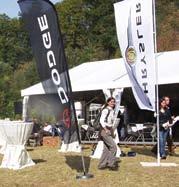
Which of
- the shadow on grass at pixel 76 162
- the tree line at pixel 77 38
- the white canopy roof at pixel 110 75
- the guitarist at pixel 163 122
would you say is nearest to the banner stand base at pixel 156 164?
the guitarist at pixel 163 122

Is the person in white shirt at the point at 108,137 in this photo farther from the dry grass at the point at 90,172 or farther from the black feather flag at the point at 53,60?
the black feather flag at the point at 53,60

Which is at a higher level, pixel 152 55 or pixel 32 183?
pixel 152 55

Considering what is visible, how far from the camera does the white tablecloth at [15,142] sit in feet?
35.5

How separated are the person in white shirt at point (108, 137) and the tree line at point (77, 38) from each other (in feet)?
86.2

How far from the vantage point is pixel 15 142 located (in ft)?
36.1

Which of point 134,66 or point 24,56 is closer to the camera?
point 134,66

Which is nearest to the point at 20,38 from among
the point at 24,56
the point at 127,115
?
the point at 24,56

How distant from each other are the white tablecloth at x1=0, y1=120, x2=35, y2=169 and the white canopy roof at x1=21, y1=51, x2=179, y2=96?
610 cm

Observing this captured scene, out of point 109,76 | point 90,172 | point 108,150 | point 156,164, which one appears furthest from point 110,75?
point 90,172

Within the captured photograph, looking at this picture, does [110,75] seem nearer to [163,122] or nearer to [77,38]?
[163,122]

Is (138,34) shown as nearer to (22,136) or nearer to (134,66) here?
(134,66)

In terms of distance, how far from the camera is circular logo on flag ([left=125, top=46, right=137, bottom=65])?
1095cm

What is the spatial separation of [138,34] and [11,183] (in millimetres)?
3992

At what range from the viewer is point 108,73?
19.5 m
